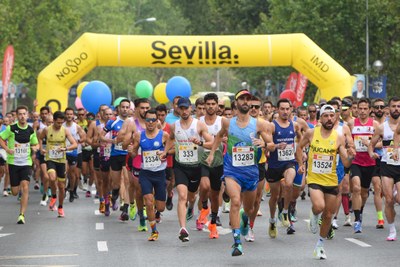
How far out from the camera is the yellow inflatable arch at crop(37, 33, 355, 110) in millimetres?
31266

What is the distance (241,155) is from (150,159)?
2073 millimetres

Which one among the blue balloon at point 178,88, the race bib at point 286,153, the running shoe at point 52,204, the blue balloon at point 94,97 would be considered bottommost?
the running shoe at point 52,204

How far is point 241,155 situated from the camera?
15.1 meters

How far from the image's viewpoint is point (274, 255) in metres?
14.6

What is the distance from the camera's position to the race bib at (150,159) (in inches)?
661

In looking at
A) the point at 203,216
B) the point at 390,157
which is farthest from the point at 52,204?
the point at 390,157

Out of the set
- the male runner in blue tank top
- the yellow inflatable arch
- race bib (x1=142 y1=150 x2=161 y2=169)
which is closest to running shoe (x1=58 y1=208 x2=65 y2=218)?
race bib (x1=142 y1=150 x2=161 y2=169)

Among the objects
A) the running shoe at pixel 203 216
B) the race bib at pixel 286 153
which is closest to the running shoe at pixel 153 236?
the running shoe at pixel 203 216

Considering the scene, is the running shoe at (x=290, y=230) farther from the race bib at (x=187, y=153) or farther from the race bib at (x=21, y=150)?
the race bib at (x=21, y=150)

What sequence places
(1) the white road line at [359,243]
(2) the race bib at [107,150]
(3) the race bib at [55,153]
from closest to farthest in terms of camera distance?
(1) the white road line at [359,243] → (2) the race bib at [107,150] → (3) the race bib at [55,153]

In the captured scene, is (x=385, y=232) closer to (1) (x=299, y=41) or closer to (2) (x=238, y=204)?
(2) (x=238, y=204)

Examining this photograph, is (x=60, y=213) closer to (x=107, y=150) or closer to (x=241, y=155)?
(x=107, y=150)

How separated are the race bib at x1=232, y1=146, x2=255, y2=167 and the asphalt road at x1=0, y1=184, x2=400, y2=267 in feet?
3.45

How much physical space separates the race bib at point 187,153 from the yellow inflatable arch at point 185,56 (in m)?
14.7
